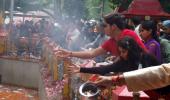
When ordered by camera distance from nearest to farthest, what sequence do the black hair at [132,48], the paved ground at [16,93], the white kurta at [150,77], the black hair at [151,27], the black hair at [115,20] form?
1. the white kurta at [150,77]
2. the black hair at [132,48]
3. the black hair at [115,20]
4. the black hair at [151,27]
5. the paved ground at [16,93]

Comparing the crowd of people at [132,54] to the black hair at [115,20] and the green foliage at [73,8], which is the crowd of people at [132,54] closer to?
the black hair at [115,20]

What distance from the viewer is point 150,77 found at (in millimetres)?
3203

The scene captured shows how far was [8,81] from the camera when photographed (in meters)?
16.7

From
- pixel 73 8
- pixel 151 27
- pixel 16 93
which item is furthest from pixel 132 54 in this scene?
pixel 73 8

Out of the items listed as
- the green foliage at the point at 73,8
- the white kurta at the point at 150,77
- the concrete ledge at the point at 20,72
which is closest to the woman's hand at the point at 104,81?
the white kurta at the point at 150,77

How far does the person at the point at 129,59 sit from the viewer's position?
438cm

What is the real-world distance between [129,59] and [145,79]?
1.27m

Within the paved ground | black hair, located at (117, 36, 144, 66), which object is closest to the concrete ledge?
the paved ground

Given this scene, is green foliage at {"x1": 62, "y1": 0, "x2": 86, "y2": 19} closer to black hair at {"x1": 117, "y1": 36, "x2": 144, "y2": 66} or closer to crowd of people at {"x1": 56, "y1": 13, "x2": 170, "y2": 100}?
crowd of people at {"x1": 56, "y1": 13, "x2": 170, "y2": 100}

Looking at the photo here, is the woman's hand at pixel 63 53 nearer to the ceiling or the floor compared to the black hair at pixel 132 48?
nearer to the floor

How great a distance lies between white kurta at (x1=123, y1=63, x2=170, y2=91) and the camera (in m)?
3.20

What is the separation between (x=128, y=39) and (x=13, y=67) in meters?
12.5

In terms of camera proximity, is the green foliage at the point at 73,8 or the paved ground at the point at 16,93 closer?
the paved ground at the point at 16,93

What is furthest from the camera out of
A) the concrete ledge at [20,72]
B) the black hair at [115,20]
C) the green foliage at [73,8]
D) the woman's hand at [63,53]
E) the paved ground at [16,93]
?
the green foliage at [73,8]
